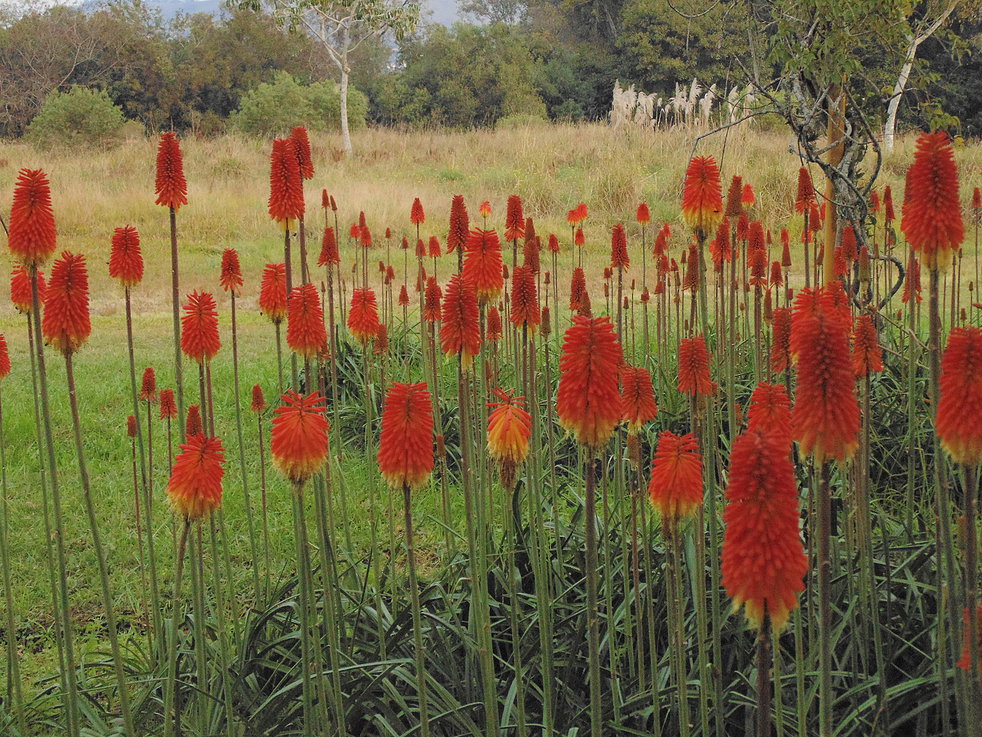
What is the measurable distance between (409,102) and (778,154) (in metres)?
21.7

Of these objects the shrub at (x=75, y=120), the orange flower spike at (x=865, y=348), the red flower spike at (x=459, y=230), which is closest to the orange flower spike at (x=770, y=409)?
the orange flower spike at (x=865, y=348)

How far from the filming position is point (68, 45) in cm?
3359

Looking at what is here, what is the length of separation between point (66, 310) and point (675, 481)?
139cm

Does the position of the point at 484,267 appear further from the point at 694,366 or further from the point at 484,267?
the point at 694,366

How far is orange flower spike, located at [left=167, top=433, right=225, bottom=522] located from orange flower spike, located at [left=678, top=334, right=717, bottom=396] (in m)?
1.10

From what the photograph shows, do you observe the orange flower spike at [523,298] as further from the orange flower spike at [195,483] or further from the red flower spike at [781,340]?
the orange flower spike at [195,483]

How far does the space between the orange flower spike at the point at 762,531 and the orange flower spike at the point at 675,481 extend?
590mm

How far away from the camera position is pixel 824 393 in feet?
4.78

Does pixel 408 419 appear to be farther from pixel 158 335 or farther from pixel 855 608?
pixel 158 335

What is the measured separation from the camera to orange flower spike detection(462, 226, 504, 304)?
98.9 inches

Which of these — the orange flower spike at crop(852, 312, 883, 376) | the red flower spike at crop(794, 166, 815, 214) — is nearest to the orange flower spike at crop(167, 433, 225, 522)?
the orange flower spike at crop(852, 312, 883, 376)

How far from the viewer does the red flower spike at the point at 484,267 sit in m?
2.51

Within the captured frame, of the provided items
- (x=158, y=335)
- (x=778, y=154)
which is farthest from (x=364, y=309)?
(x=778, y=154)

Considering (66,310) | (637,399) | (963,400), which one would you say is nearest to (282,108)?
(66,310)
